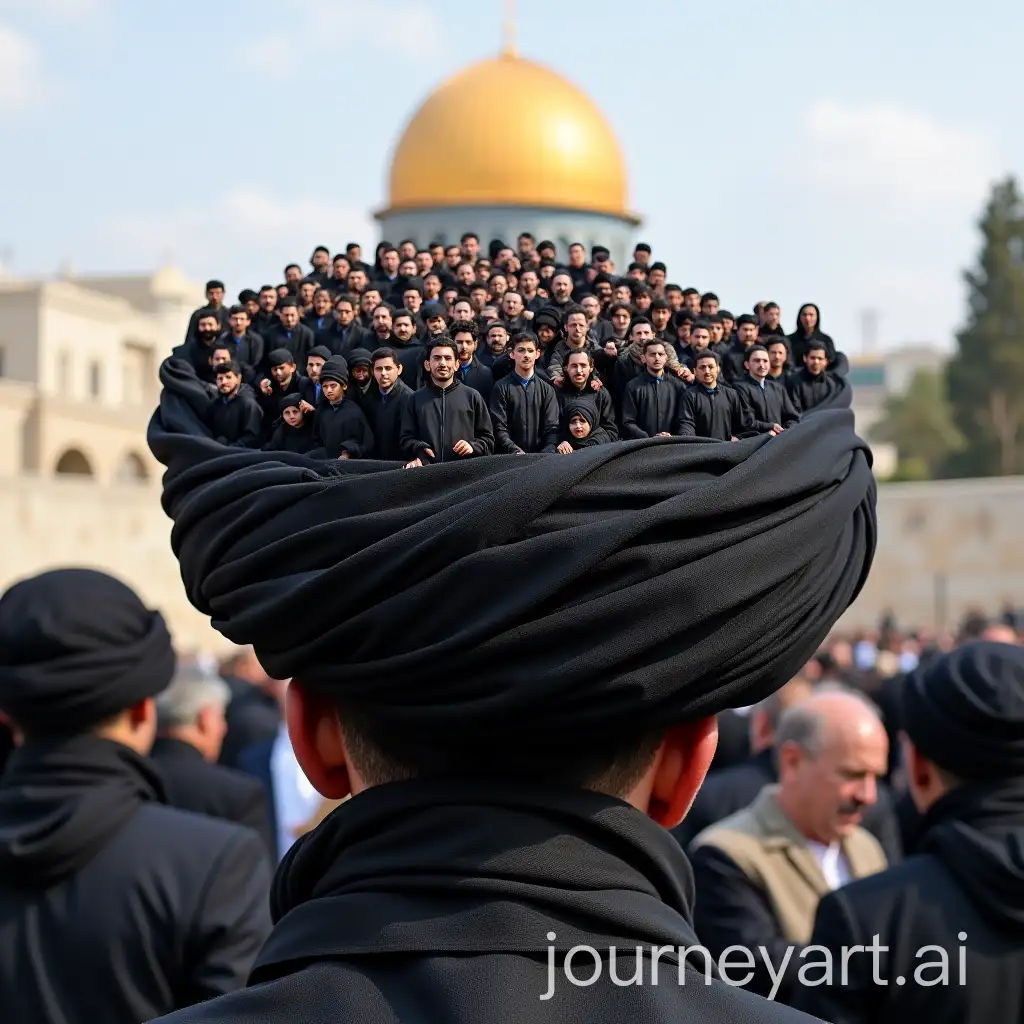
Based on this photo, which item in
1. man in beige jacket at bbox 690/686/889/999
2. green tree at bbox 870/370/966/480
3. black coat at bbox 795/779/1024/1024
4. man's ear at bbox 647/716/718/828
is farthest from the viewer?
green tree at bbox 870/370/966/480

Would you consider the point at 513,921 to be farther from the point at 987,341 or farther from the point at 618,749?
the point at 987,341

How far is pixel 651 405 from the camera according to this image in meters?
1.63

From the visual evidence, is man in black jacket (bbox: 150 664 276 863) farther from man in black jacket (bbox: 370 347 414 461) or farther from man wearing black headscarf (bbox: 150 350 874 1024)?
man wearing black headscarf (bbox: 150 350 874 1024)

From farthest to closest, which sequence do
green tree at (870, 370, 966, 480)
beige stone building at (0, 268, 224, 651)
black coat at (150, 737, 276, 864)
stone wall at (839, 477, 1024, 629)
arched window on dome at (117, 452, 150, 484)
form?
green tree at (870, 370, 966, 480) < stone wall at (839, 477, 1024, 629) < arched window on dome at (117, 452, 150, 484) < beige stone building at (0, 268, 224, 651) < black coat at (150, 737, 276, 864)

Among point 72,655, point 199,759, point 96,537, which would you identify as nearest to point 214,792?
point 199,759

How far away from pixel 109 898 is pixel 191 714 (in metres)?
2.36

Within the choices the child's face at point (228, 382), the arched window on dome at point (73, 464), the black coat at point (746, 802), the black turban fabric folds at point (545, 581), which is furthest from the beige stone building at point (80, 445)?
the black turban fabric folds at point (545, 581)

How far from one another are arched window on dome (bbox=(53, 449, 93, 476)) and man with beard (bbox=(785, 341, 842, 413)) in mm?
34791

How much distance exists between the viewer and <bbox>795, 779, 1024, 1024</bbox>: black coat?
3139 millimetres

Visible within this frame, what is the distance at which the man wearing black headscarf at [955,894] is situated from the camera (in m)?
3.15

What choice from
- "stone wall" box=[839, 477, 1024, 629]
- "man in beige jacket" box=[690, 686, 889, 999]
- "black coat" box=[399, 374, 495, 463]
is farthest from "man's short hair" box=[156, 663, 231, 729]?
"stone wall" box=[839, 477, 1024, 629]

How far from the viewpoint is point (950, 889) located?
326 cm

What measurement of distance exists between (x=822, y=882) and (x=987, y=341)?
133 ft

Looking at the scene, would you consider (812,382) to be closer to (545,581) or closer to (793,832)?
(545,581)
